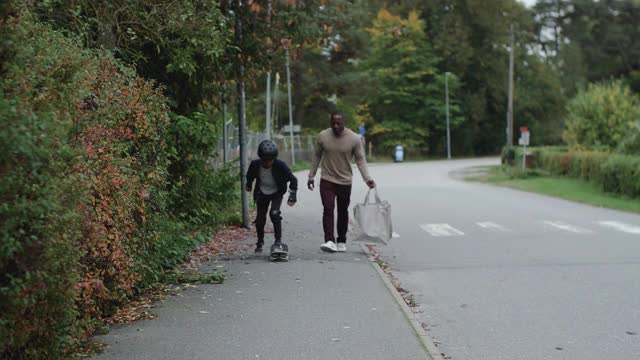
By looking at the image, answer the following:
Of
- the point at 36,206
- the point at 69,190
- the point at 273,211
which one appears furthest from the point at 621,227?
the point at 36,206

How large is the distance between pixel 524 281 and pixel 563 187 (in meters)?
23.7

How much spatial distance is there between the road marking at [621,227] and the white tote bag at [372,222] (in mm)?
6264

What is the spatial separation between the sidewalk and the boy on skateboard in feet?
1.89

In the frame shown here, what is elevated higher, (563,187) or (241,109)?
(241,109)

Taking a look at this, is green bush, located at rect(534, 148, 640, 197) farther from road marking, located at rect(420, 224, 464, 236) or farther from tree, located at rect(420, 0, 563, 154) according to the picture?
tree, located at rect(420, 0, 563, 154)

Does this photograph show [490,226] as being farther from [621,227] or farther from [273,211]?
[273,211]

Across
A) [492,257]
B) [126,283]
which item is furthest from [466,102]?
[126,283]

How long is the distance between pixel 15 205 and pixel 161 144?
3.83 m

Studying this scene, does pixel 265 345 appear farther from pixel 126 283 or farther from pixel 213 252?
pixel 213 252

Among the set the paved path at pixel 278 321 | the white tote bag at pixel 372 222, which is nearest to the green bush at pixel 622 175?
the white tote bag at pixel 372 222

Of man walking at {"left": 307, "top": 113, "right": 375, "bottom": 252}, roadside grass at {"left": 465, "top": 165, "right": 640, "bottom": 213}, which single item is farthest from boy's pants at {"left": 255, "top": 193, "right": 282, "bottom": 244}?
roadside grass at {"left": 465, "top": 165, "right": 640, "bottom": 213}

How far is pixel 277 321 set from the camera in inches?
278

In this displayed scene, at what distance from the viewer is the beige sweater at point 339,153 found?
37.8 feet

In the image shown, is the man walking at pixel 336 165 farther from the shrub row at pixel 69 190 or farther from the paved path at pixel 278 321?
the shrub row at pixel 69 190
